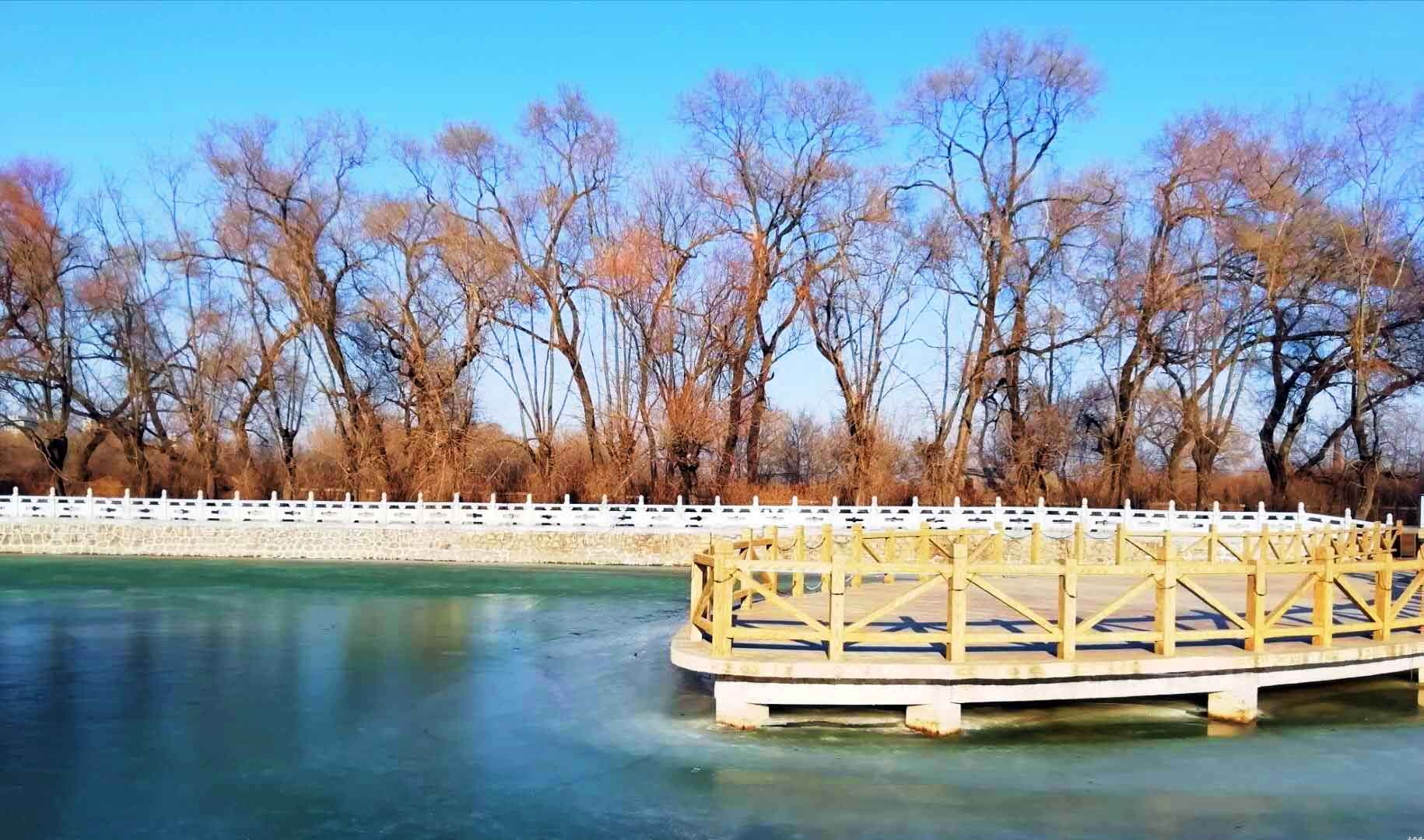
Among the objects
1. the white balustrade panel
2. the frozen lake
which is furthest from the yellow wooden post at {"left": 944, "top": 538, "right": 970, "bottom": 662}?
the white balustrade panel

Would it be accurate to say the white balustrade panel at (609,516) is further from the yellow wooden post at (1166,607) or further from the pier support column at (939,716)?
the pier support column at (939,716)

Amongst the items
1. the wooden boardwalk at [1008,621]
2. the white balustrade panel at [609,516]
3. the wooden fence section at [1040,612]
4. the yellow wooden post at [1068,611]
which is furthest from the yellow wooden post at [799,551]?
the white balustrade panel at [609,516]

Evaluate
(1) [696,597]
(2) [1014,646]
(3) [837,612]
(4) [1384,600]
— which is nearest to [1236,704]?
(2) [1014,646]

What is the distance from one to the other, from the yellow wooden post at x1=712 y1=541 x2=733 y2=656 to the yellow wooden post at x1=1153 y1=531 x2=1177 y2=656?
4.15 m

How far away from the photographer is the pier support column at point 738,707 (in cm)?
1121

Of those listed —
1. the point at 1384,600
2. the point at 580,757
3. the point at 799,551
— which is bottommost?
the point at 580,757

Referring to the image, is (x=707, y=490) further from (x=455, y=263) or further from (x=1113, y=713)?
(x=1113, y=713)

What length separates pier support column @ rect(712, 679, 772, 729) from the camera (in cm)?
1121

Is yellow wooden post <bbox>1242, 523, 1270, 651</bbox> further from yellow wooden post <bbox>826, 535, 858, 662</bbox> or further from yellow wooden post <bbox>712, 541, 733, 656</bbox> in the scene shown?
yellow wooden post <bbox>712, 541, 733, 656</bbox>

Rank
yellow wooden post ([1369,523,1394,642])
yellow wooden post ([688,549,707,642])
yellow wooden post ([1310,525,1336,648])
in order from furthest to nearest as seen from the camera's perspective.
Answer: yellow wooden post ([1369,523,1394,642]), yellow wooden post ([688,549,707,642]), yellow wooden post ([1310,525,1336,648])

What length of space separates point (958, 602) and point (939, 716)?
1101 millimetres

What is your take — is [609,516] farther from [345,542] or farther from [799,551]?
[799,551]

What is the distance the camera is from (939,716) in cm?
1098

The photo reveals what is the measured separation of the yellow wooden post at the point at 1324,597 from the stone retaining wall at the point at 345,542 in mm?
23371
